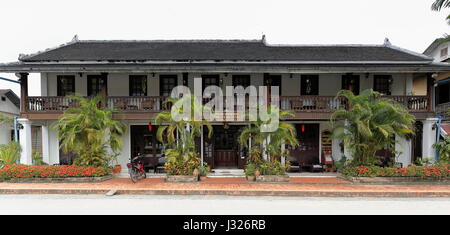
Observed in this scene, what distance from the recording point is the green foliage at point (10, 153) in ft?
32.3

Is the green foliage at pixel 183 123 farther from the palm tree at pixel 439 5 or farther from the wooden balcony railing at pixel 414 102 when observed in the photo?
the palm tree at pixel 439 5

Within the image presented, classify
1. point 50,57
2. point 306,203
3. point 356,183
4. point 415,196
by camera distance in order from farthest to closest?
point 50,57
point 356,183
point 415,196
point 306,203

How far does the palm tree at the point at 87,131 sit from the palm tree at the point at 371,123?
383 inches

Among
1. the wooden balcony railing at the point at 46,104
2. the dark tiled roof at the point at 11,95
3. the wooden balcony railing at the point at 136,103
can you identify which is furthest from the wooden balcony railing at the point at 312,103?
the dark tiled roof at the point at 11,95

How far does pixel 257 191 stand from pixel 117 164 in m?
7.46

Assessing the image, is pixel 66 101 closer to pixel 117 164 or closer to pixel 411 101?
pixel 117 164

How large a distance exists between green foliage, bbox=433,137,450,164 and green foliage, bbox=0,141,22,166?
19.3 m

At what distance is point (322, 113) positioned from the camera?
10.2 metres

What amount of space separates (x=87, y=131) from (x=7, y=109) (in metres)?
11.5

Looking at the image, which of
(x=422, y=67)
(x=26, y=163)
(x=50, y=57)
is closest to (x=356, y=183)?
(x=422, y=67)

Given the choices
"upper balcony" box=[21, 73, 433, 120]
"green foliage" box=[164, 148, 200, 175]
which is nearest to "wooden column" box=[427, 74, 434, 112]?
"upper balcony" box=[21, 73, 433, 120]

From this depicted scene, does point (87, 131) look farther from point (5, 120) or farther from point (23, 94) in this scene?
point (5, 120)

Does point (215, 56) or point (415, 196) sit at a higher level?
point (215, 56)

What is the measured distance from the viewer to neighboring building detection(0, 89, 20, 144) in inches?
548
